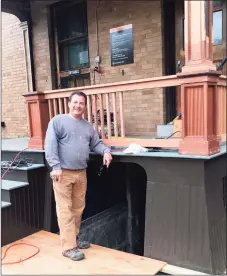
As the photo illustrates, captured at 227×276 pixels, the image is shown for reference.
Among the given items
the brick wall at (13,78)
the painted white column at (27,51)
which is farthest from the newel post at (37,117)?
the brick wall at (13,78)

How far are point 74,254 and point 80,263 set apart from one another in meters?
0.12

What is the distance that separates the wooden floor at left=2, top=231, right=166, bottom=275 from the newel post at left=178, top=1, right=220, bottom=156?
47.3 inches

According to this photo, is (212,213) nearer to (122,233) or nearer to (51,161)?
(51,161)

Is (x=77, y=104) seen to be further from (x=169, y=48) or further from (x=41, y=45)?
(x=41, y=45)

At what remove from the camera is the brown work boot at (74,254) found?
3033 mm

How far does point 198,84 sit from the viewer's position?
286cm

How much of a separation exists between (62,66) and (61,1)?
4.27 ft

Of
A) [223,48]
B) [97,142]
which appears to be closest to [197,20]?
[97,142]

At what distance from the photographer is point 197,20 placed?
112 inches

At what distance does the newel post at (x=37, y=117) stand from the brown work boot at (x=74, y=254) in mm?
1463

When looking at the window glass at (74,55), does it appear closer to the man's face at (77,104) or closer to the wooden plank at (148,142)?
the wooden plank at (148,142)

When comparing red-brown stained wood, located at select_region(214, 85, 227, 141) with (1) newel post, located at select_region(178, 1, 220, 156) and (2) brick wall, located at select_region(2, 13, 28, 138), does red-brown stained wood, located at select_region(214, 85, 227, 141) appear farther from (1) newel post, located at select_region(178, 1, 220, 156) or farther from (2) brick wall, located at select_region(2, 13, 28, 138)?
(2) brick wall, located at select_region(2, 13, 28, 138)

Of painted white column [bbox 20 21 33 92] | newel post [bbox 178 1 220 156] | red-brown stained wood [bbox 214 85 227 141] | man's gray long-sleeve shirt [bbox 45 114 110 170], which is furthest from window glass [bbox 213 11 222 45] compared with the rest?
painted white column [bbox 20 21 33 92]

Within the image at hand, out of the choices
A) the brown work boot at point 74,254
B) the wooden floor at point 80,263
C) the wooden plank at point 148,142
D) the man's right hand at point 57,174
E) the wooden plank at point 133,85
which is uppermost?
the wooden plank at point 133,85
